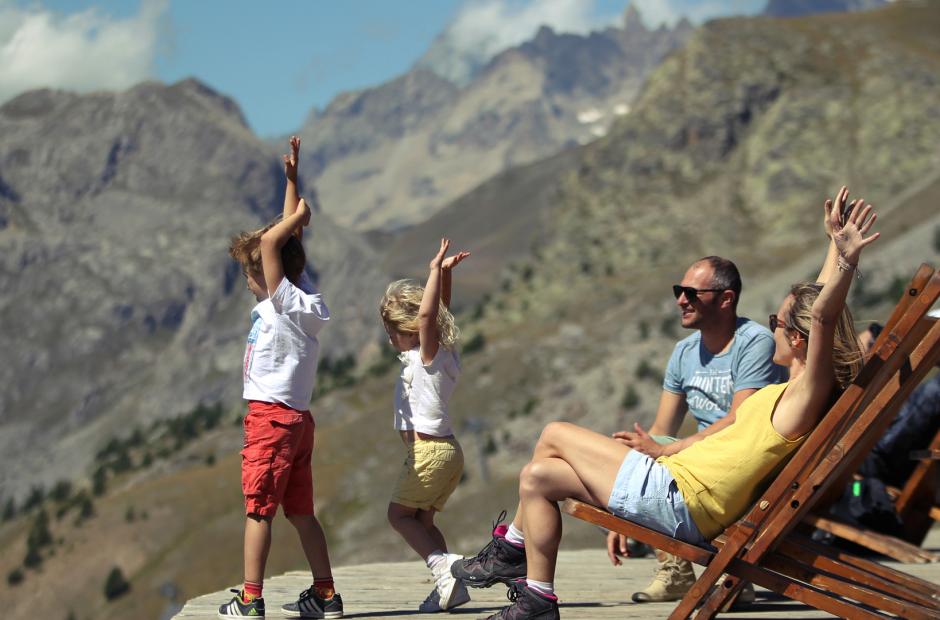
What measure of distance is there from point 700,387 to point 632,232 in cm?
9584

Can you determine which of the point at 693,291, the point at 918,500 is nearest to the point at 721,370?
the point at 693,291

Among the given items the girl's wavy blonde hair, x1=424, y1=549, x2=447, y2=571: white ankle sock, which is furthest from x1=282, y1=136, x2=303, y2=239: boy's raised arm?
x1=424, y1=549, x2=447, y2=571: white ankle sock

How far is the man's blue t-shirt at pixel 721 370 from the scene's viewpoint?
7805 mm

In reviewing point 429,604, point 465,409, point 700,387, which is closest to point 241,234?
point 429,604

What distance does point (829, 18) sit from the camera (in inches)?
4540

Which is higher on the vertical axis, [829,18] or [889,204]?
[829,18]

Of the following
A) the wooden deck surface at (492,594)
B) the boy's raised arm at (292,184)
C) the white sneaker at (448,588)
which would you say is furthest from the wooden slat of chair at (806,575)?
the boy's raised arm at (292,184)

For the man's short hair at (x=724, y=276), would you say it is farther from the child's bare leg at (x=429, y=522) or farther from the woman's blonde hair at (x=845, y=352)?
the child's bare leg at (x=429, y=522)

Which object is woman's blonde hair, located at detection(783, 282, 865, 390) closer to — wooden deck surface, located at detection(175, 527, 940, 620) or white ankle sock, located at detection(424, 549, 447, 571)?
wooden deck surface, located at detection(175, 527, 940, 620)

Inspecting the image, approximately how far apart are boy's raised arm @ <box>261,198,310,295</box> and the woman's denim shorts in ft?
7.51

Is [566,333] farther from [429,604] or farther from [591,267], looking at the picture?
[429,604]

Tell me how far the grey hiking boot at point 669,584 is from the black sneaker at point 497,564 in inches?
55.4

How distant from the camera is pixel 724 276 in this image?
7.88 meters

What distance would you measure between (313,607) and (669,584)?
7.38ft
